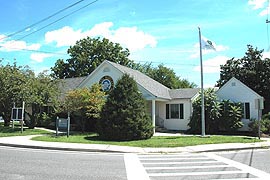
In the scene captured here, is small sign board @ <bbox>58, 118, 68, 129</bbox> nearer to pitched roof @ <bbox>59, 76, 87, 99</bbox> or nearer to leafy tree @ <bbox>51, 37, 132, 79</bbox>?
pitched roof @ <bbox>59, 76, 87, 99</bbox>

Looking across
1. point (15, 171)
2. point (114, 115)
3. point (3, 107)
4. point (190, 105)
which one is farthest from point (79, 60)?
point (15, 171)

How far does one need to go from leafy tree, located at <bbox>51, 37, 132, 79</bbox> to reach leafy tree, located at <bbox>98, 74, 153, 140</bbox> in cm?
3240

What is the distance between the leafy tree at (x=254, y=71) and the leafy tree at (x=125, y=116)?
1670 cm

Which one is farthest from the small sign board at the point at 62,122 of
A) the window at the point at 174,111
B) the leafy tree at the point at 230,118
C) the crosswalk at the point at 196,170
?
the leafy tree at the point at 230,118

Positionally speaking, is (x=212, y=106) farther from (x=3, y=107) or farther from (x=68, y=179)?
(x=68, y=179)

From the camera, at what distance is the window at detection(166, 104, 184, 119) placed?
30.4 metres

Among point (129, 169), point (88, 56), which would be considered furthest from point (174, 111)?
point (88, 56)

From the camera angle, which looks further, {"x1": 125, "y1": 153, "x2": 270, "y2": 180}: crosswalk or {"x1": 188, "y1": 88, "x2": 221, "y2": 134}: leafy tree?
{"x1": 188, "y1": 88, "x2": 221, "y2": 134}: leafy tree

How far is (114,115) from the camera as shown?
69.2 feet

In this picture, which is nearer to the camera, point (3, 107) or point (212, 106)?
point (212, 106)

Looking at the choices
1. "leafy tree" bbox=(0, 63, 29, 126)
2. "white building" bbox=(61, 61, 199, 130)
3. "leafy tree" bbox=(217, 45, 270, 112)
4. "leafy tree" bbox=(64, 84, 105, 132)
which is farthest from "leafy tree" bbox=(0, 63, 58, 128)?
"leafy tree" bbox=(217, 45, 270, 112)

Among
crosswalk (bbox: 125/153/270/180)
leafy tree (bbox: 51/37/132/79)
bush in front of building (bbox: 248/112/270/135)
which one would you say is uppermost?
leafy tree (bbox: 51/37/132/79)

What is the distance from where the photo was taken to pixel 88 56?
180ft

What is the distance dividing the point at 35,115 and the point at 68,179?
72.3ft
